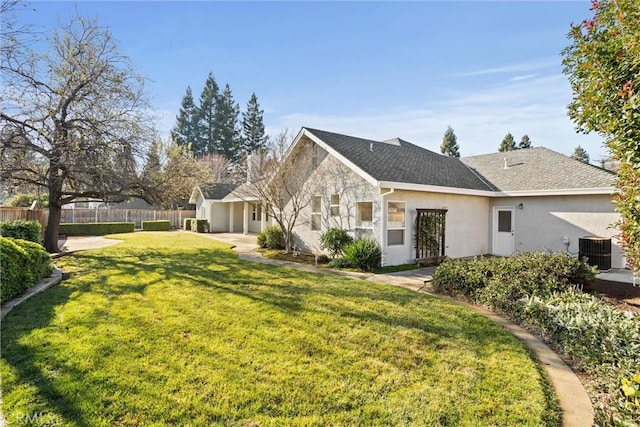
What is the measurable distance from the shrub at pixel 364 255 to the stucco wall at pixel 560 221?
721 centimetres

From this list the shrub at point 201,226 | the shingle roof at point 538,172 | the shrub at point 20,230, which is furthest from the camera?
the shrub at point 201,226

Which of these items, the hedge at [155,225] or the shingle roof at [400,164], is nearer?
the shingle roof at [400,164]

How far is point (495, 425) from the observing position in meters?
3.07

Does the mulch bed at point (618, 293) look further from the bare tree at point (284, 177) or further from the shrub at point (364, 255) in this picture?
the bare tree at point (284, 177)

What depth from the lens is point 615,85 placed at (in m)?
3.38

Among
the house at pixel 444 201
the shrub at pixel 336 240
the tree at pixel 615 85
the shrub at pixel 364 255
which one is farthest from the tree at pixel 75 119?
the tree at pixel 615 85

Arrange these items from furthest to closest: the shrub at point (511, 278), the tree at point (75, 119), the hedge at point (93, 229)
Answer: the hedge at point (93, 229) → the tree at point (75, 119) → the shrub at point (511, 278)

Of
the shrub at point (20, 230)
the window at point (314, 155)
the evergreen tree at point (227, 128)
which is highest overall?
the evergreen tree at point (227, 128)

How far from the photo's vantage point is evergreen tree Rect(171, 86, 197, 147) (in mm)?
48688

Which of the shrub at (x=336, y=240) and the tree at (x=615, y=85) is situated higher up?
the tree at (x=615, y=85)

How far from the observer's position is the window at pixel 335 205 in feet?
42.0

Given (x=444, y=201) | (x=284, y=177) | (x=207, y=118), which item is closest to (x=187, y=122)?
(x=207, y=118)

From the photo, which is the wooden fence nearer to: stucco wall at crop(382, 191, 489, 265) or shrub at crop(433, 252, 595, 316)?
stucco wall at crop(382, 191, 489, 265)

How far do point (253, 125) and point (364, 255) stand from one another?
43.3 m
